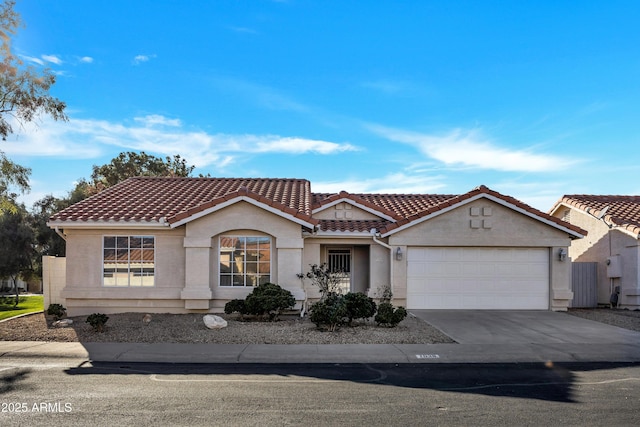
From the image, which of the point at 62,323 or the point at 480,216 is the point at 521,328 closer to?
the point at 480,216

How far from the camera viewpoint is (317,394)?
26.1ft

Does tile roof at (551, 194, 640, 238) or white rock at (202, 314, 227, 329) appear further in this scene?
tile roof at (551, 194, 640, 238)

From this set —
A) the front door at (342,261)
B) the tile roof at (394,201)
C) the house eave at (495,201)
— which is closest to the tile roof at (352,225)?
the tile roof at (394,201)

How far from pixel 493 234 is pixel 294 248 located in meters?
6.74

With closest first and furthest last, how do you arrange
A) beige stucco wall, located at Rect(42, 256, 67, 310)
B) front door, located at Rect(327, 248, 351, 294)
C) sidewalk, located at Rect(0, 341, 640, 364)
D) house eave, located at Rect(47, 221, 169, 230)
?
sidewalk, located at Rect(0, 341, 640, 364)
house eave, located at Rect(47, 221, 169, 230)
beige stucco wall, located at Rect(42, 256, 67, 310)
front door, located at Rect(327, 248, 351, 294)

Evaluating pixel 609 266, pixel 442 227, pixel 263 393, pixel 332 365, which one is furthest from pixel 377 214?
pixel 263 393

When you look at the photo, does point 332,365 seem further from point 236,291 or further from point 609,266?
point 609,266

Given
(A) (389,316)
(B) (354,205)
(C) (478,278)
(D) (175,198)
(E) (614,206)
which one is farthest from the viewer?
(E) (614,206)

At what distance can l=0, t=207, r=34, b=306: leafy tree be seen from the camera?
34.2m

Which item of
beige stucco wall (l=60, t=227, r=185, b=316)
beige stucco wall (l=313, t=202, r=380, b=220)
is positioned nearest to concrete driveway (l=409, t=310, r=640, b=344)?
beige stucco wall (l=313, t=202, r=380, b=220)

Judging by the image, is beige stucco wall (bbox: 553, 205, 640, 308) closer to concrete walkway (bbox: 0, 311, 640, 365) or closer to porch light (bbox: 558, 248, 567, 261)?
porch light (bbox: 558, 248, 567, 261)

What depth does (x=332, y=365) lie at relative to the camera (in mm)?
10180

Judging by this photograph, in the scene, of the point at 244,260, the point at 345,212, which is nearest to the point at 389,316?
the point at 244,260

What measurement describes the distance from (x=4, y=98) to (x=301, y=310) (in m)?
10.7
